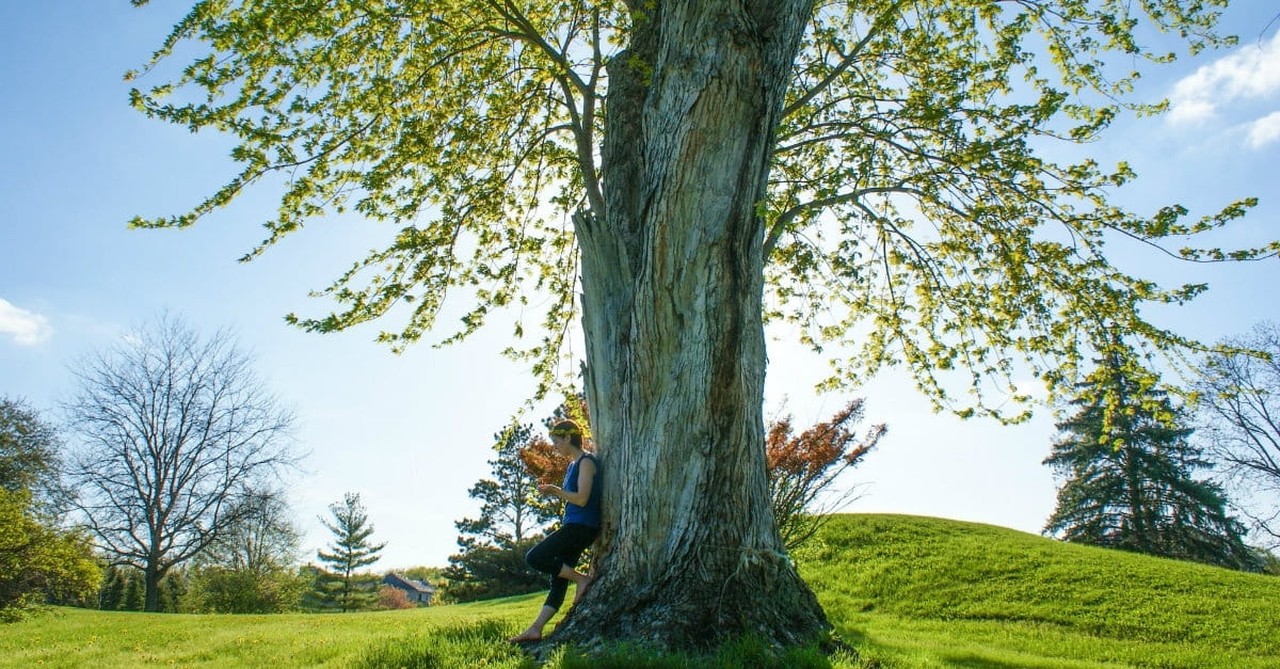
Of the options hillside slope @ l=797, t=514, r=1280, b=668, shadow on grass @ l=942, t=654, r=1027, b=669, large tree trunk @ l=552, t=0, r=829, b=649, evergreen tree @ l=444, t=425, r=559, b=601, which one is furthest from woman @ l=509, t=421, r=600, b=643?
evergreen tree @ l=444, t=425, r=559, b=601

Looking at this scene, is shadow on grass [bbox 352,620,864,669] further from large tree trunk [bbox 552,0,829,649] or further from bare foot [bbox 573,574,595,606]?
bare foot [bbox 573,574,595,606]

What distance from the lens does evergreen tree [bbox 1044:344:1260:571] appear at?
84.0ft

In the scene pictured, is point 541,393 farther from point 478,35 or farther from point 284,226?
point 478,35

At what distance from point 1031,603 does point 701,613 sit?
9.46m

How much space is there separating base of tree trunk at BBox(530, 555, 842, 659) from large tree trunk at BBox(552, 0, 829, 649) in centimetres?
1

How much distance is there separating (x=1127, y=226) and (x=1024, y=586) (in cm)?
798

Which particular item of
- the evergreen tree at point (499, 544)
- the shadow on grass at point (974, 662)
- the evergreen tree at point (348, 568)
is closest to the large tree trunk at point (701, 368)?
the shadow on grass at point (974, 662)

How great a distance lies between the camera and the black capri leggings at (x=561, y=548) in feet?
18.1

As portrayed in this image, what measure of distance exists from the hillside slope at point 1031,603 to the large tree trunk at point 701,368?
1335mm

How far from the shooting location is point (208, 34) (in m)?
6.20

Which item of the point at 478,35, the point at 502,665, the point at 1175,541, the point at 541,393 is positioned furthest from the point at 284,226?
the point at 1175,541

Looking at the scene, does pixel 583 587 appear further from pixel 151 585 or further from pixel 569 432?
pixel 151 585

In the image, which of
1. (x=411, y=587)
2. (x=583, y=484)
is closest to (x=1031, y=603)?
(x=583, y=484)

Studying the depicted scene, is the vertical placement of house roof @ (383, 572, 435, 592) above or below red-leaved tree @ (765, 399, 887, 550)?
below
